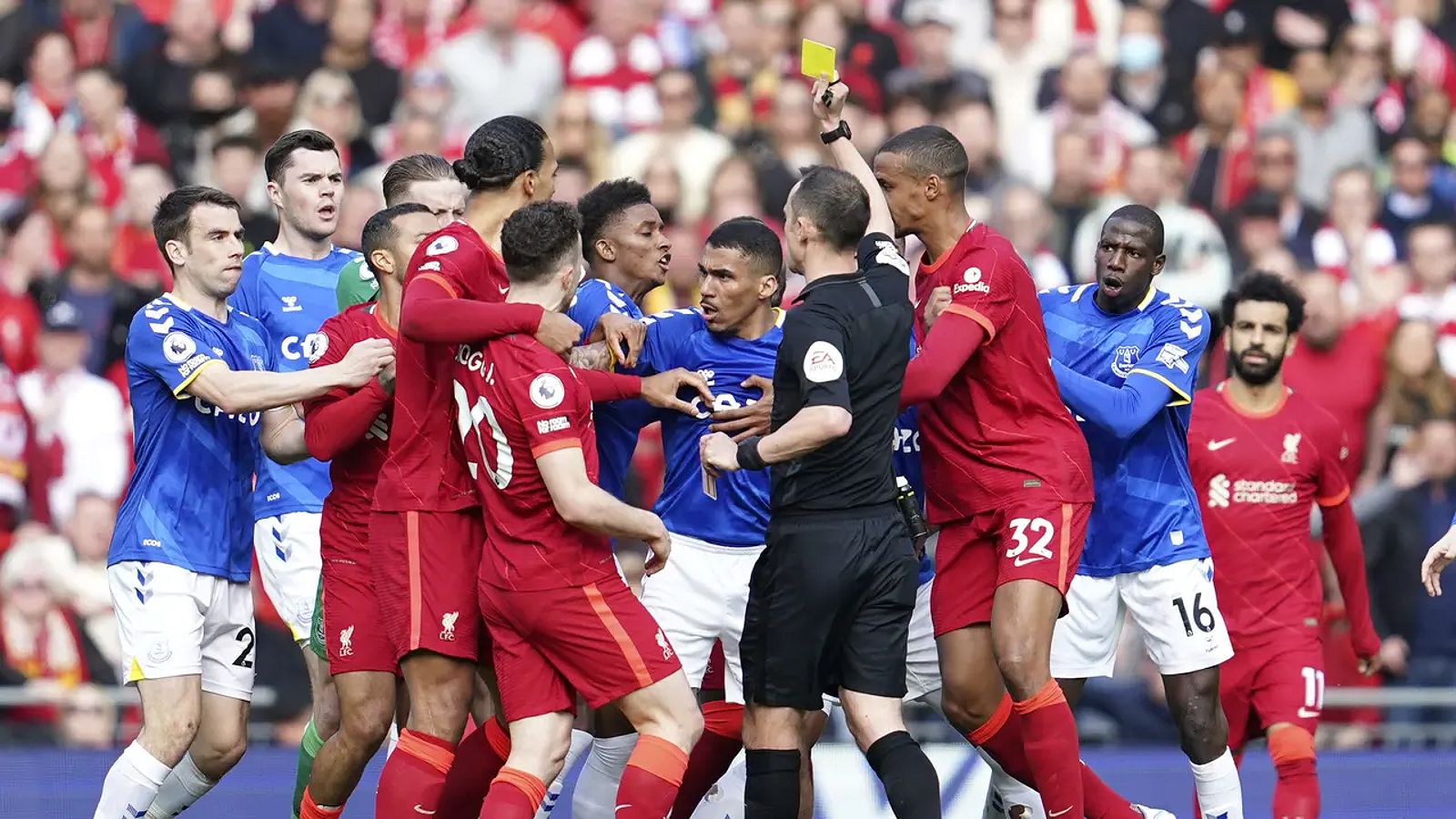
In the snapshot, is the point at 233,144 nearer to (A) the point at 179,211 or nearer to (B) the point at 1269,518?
(A) the point at 179,211

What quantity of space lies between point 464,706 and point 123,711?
5.30m

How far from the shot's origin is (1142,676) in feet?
40.1

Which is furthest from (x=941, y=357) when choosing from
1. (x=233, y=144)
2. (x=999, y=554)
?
(x=233, y=144)

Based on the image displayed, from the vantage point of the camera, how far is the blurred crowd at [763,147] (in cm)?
1248

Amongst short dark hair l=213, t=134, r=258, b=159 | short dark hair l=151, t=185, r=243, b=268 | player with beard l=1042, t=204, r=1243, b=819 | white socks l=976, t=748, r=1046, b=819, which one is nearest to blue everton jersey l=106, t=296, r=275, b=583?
short dark hair l=151, t=185, r=243, b=268

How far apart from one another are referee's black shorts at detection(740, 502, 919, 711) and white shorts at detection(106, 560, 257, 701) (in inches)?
87.1

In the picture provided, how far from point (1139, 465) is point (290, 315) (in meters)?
3.70

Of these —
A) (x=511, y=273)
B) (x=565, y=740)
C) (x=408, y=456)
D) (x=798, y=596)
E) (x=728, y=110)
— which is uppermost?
(x=728, y=110)

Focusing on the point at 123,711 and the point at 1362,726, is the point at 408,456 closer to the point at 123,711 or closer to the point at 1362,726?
the point at 123,711

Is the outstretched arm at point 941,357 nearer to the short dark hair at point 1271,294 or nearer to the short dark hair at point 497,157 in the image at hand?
the short dark hair at point 497,157

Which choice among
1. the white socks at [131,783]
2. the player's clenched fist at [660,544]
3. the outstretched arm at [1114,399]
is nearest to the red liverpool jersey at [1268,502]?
the outstretched arm at [1114,399]

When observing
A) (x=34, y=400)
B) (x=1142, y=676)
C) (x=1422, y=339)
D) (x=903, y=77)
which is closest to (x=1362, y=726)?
(x=1142, y=676)

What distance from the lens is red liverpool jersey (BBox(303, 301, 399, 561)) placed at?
7.70 metres

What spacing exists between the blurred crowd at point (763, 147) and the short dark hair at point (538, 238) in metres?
5.45
